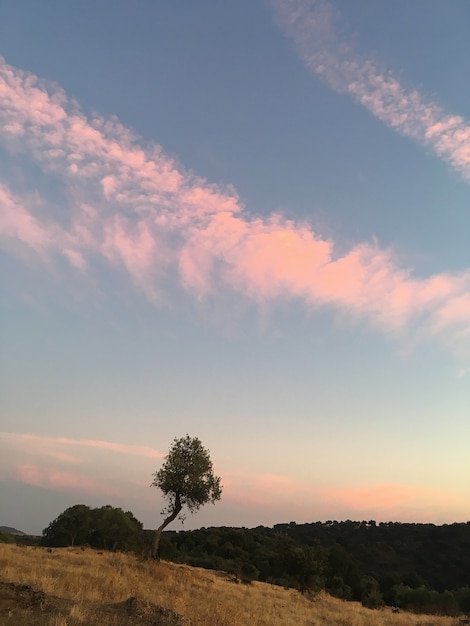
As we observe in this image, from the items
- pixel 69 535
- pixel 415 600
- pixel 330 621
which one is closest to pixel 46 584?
pixel 330 621

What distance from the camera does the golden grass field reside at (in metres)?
12.8

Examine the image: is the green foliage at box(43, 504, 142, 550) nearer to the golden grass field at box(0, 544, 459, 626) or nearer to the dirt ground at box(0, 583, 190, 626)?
the golden grass field at box(0, 544, 459, 626)

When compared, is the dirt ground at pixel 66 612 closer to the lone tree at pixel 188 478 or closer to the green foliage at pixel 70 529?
Answer: the lone tree at pixel 188 478

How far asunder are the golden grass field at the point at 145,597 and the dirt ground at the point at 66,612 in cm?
3

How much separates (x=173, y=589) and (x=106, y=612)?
1284cm

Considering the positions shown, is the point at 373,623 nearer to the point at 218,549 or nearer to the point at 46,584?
the point at 46,584

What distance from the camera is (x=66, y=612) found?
1271cm

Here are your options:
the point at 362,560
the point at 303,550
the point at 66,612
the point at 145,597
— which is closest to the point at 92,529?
the point at 303,550

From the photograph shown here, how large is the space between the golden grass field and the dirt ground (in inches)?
1.2

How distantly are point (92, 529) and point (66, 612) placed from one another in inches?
3142

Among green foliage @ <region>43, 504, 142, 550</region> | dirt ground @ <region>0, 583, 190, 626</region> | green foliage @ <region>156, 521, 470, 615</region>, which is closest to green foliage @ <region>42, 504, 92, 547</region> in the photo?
green foliage @ <region>43, 504, 142, 550</region>

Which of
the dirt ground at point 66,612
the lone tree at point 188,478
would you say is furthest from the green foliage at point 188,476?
the dirt ground at point 66,612

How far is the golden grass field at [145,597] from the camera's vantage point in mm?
12797

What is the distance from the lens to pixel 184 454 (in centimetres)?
4447
